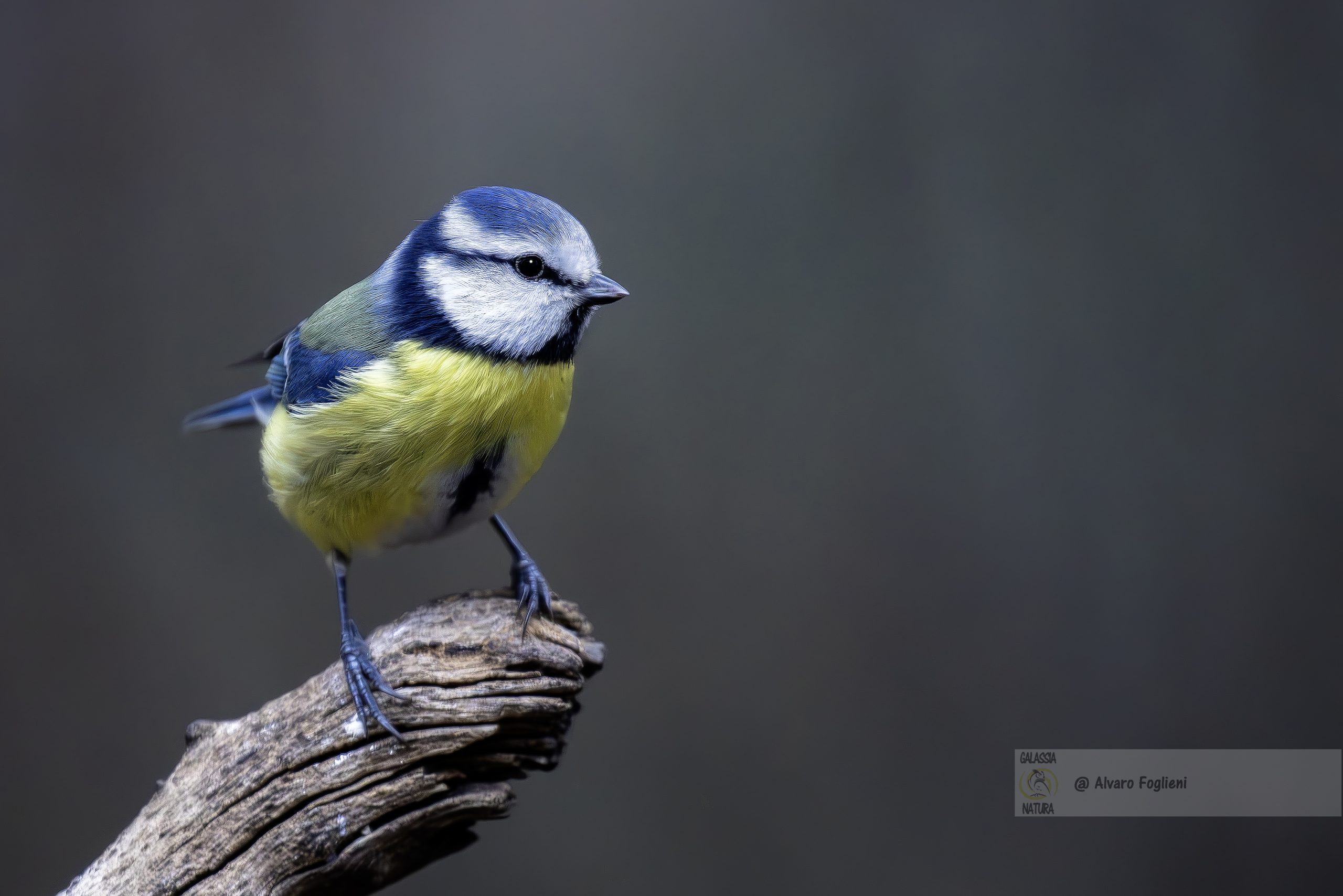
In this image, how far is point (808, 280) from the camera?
1950 mm

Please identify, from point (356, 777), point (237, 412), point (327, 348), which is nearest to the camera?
point (356, 777)

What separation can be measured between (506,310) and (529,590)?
0.39 metres

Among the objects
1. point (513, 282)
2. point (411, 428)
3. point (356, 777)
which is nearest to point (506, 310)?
point (513, 282)

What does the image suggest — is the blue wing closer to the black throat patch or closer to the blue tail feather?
the blue tail feather

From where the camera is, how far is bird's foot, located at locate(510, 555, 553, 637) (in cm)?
130

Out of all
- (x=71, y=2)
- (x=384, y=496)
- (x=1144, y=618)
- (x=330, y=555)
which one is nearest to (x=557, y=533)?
(x=330, y=555)

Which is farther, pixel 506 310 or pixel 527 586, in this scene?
pixel 527 586

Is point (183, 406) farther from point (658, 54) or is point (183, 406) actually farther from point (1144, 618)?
point (1144, 618)

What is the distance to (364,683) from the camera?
1.19 m

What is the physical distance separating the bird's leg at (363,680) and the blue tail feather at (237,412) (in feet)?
1.47

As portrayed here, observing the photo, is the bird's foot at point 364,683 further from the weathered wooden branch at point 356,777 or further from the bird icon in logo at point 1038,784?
the bird icon in logo at point 1038,784

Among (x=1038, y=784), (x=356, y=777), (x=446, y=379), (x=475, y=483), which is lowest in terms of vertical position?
(x=1038, y=784)

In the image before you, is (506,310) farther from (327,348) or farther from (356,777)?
(356,777)

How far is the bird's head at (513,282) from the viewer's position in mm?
1176
